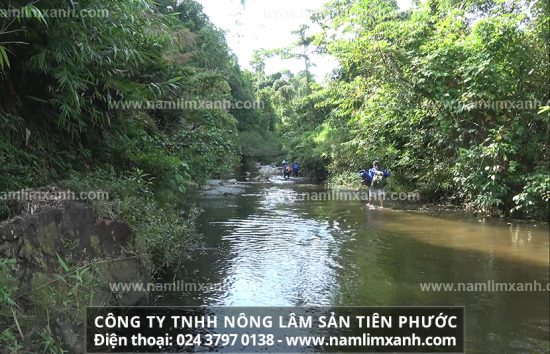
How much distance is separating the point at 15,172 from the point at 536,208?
35.9 ft

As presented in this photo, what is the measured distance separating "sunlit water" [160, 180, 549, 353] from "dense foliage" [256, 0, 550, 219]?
1.52 m

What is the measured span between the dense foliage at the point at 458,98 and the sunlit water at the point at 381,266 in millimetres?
1521

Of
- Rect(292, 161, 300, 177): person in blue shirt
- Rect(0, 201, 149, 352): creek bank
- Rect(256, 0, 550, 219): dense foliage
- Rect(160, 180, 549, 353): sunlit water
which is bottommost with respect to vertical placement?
Rect(160, 180, 549, 353): sunlit water

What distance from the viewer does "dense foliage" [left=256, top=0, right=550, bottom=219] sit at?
1084cm

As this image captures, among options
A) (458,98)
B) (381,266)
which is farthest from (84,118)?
(458,98)

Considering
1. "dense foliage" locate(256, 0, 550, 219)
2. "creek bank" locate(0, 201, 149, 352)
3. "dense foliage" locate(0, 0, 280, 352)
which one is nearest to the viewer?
"creek bank" locate(0, 201, 149, 352)

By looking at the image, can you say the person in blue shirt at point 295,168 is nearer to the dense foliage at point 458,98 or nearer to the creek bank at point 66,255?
the dense foliage at point 458,98

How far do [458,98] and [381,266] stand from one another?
676 centimetres

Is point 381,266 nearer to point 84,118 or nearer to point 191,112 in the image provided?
point 84,118

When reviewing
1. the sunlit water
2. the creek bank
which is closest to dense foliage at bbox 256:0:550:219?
the sunlit water

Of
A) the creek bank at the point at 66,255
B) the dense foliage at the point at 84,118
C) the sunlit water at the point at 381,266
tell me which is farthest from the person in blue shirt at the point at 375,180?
the creek bank at the point at 66,255

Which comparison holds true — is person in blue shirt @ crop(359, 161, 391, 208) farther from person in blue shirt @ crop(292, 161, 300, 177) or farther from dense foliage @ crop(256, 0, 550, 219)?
person in blue shirt @ crop(292, 161, 300, 177)

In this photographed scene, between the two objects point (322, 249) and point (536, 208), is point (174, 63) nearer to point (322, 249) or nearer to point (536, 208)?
point (322, 249)

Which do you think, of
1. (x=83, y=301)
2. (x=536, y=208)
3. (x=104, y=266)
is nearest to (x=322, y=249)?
(x=104, y=266)
